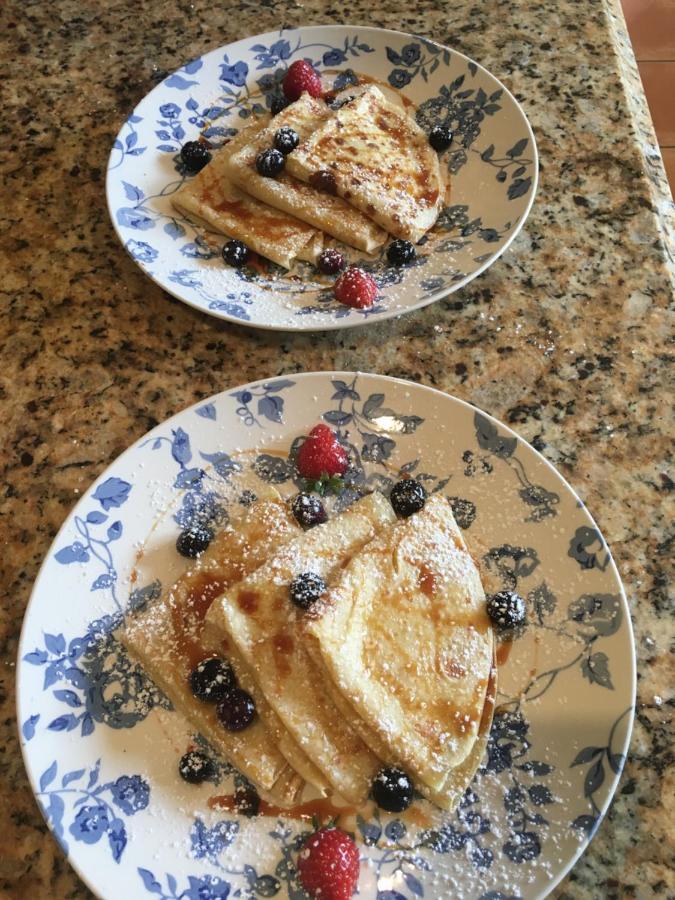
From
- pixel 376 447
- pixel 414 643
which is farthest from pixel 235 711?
pixel 376 447

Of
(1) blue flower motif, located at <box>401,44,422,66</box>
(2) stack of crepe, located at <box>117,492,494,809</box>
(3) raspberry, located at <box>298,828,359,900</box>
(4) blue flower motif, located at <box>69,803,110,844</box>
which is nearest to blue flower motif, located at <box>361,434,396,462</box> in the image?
(2) stack of crepe, located at <box>117,492,494,809</box>

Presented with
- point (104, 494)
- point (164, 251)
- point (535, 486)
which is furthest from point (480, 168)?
point (104, 494)

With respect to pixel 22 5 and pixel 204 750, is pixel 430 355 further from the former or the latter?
pixel 22 5

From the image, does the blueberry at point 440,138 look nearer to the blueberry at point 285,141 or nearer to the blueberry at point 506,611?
the blueberry at point 285,141

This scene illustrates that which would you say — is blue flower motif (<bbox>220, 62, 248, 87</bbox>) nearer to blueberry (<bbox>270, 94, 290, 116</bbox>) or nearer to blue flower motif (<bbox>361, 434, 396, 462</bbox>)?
blueberry (<bbox>270, 94, 290, 116</bbox>)

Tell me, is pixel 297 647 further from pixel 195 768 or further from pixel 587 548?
pixel 587 548

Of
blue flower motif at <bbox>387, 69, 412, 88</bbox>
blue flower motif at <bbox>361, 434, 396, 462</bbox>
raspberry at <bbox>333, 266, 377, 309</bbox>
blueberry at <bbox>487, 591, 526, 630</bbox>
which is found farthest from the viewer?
blue flower motif at <bbox>387, 69, 412, 88</bbox>
